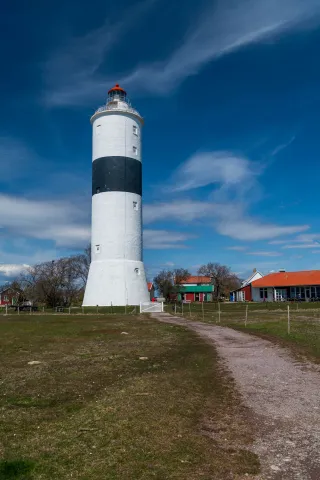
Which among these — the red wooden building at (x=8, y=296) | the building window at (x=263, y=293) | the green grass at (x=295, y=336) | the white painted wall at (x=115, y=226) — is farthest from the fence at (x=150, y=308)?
the red wooden building at (x=8, y=296)

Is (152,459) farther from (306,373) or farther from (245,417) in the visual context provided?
(306,373)

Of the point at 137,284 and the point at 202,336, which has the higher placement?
the point at 137,284

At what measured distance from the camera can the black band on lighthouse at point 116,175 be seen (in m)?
38.0

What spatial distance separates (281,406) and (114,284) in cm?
3064

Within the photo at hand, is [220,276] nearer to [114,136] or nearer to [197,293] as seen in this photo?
[197,293]

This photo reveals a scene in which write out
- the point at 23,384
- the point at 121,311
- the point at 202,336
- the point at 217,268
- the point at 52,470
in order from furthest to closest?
the point at 217,268, the point at 121,311, the point at 202,336, the point at 23,384, the point at 52,470

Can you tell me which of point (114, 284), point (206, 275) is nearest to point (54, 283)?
point (114, 284)

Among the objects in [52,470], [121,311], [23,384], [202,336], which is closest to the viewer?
[52,470]

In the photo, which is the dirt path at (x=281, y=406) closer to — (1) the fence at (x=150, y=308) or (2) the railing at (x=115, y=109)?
(1) the fence at (x=150, y=308)

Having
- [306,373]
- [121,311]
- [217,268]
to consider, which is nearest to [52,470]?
[306,373]

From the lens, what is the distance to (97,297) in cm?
3781

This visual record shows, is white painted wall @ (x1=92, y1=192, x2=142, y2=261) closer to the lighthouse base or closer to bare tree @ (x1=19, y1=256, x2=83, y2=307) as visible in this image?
the lighthouse base

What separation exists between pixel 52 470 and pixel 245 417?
130 inches

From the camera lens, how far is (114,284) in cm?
3738
